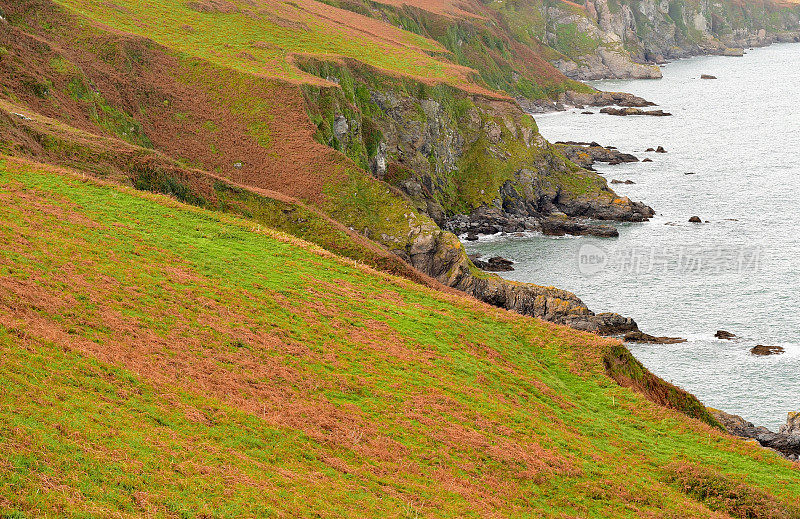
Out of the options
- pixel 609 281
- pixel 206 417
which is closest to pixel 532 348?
pixel 206 417

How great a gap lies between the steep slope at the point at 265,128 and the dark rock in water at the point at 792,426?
18.8 m

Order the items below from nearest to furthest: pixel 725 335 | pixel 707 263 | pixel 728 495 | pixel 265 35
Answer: pixel 728 495, pixel 725 335, pixel 707 263, pixel 265 35

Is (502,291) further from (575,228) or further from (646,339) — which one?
(575,228)

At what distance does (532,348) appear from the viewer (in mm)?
41531

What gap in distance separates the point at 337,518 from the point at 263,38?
94620 millimetres

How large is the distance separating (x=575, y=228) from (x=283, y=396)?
264 feet

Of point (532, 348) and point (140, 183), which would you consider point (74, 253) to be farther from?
point (532, 348)

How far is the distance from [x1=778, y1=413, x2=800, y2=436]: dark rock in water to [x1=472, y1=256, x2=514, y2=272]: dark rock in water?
4006 centimetres

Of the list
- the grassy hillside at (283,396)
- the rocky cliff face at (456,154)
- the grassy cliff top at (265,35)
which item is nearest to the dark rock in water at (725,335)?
the grassy hillside at (283,396)

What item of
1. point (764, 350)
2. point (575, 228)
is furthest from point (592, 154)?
point (764, 350)

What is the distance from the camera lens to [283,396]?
2653 centimetres

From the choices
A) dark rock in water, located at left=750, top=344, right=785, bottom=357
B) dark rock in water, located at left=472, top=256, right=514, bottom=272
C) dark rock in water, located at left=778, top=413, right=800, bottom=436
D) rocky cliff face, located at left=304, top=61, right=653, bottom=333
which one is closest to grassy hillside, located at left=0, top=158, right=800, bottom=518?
dark rock in water, located at left=778, top=413, right=800, bottom=436

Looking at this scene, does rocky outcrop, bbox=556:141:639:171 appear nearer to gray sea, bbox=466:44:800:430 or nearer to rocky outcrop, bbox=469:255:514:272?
gray sea, bbox=466:44:800:430

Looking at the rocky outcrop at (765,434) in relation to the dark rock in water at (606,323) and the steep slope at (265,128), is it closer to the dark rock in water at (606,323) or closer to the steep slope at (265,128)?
the dark rock in water at (606,323)
